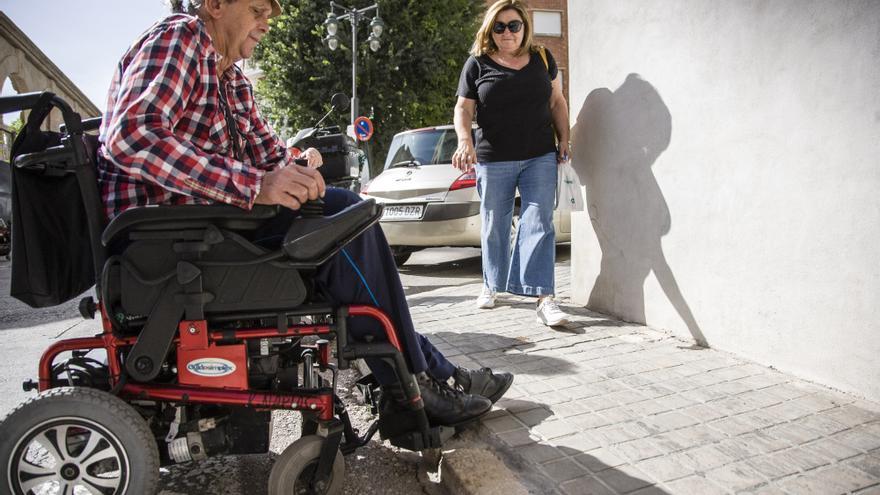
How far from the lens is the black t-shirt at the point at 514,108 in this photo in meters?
3.73

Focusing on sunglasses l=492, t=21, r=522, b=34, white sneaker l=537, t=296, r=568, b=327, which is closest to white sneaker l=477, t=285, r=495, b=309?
white sneaker l=537, t=296, r=568, b=327

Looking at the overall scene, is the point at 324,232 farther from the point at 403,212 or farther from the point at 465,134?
the point at 403,212

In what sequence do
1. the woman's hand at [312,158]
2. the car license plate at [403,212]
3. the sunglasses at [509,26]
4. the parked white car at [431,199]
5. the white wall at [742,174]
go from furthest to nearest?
the car license plate at [403,212] → the parked white car at [431,199] → the sunglasses at [509,26] → the woman's hand at [312,158] → the white wall at [742,174]

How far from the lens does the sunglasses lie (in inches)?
144

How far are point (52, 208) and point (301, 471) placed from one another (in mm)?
1067

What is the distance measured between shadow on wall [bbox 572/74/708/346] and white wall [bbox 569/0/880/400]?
11mm

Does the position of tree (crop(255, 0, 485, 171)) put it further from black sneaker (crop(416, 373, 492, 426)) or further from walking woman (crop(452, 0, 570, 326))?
black sneaker (crop(416, 373, 492, 426))

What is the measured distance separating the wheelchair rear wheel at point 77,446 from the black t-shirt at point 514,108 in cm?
281

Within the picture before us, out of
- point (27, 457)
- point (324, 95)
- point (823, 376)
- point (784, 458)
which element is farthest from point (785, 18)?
point (324, 95)

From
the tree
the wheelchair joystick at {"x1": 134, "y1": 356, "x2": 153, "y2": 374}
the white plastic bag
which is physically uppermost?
the tree

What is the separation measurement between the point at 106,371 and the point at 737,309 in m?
2.65

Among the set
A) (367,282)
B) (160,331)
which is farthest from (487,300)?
(160,331)

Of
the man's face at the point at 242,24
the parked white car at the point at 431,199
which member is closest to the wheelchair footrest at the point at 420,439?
the man's face at the point at 242,24

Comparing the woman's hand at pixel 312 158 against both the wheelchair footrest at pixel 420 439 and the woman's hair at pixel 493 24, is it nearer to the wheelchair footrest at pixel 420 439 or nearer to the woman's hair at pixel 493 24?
the wheelchair footrest at pixel 420 439
